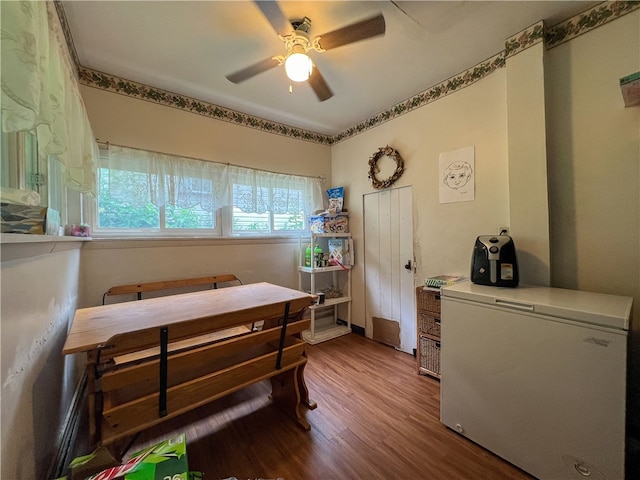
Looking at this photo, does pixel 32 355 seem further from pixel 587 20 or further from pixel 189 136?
pixel 587 20

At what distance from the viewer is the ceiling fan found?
130 cm

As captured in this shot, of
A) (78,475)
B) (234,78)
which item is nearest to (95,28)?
(234,78)

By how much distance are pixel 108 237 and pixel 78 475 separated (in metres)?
1.87

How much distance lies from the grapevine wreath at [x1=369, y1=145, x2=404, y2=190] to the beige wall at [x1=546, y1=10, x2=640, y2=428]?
1.20m

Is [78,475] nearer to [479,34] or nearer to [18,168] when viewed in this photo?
[18,168]

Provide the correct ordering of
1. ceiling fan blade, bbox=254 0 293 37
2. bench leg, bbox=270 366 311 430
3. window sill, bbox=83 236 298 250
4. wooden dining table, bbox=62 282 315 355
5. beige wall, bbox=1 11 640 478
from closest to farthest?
beige wall, bbox=1 11 640 478 → wooden dining table, bbox=62 282 315 355 → ceiling fan blade, bbox=254 0 293 37 → bench leg, bbox=270 366 311 430 → window sill, bbox=83 236 298 250

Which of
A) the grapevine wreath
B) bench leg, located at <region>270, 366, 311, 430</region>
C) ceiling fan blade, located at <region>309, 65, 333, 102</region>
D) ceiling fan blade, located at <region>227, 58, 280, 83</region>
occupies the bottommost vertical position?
bench leg, located at <region>270, 366, 311, 430</region>

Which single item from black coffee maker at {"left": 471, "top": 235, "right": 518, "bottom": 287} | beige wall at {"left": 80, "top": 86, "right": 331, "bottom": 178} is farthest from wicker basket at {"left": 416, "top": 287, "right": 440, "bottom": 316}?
beige wall at {"left": 80, "top": 86, "right": 331, "bottom": 178}

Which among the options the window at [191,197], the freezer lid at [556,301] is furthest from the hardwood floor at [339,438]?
the window at [191,197]

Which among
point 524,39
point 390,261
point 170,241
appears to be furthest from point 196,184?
point 524,39

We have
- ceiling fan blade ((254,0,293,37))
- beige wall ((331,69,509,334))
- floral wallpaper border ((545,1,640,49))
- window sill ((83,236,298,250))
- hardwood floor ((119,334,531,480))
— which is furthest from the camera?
window sill ((83,236,298,250))

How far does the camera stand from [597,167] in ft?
5.20

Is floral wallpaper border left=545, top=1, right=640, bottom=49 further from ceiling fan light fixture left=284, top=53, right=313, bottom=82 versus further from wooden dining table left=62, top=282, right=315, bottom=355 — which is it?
wooden dining table left=62, top=282, right=315, bottom=355

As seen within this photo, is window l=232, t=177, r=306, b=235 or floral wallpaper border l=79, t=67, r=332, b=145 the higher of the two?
floral wallpaper border l=79, t=67, r=332, b=145
